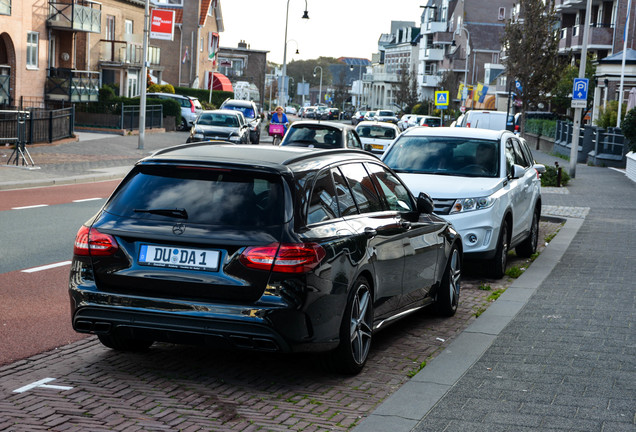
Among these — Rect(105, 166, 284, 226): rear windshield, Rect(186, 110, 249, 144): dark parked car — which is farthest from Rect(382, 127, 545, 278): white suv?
Rect(186, 110, 249, 144): dark parked car

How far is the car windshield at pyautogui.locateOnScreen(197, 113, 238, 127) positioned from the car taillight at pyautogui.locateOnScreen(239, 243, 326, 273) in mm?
28764

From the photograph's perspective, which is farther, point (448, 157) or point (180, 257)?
point (448, 157)

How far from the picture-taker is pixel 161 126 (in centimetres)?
4866

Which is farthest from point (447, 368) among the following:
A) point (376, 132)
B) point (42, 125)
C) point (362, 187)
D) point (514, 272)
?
point (42, 125)

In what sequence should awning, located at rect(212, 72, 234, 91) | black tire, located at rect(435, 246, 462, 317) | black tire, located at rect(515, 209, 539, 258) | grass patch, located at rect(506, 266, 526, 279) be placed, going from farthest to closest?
1. awning, located at rect(212, 72, 234, 91)
2. black tire, located at rect(515, 209, 539, 258)
3. grass patch, located at rect(506, 266, 526, 279)
4. black tire, located at rect(435, 246, 462, 317)

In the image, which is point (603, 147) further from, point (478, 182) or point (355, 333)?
point (355, 333)

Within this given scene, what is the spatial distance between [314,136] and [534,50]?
37774 mm

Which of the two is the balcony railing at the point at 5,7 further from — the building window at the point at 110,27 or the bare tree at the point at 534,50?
the bare tree at the point at 534,50

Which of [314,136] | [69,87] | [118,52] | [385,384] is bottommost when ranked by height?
[385,384]

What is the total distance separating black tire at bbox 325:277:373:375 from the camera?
6309 millimetres

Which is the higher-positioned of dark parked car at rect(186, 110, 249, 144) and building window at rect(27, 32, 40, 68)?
building window at rect(27, 32, 40, 68)

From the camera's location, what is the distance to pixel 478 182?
11.4 meters

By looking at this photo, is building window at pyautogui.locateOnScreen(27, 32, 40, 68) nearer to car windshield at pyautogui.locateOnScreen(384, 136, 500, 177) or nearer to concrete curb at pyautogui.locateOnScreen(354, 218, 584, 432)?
car windshield at pyautogui.locateOnScreen(384, 136, 500, 177)

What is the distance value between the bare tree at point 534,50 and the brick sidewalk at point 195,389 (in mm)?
49707
